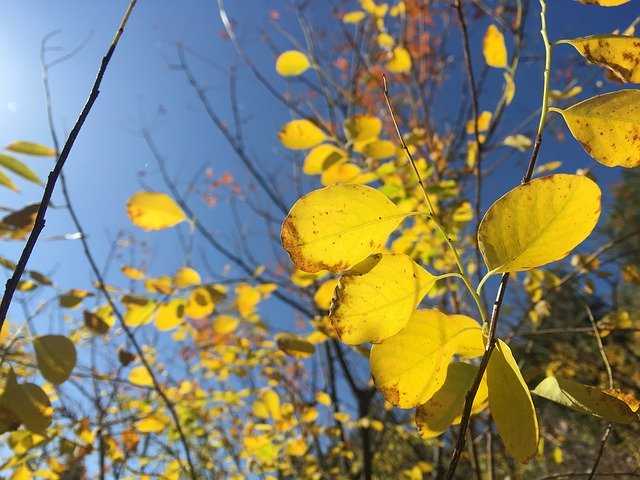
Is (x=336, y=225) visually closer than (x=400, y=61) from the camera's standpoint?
Yes

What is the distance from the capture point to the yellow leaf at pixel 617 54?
0.40 metres

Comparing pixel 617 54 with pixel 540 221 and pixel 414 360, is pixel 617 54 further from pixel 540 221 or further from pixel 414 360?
pixel 414 360

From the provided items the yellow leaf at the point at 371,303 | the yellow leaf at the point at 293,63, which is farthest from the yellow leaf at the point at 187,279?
the yellow leaf at the point at 371,303

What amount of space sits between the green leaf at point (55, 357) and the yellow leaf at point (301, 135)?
48 centimetres

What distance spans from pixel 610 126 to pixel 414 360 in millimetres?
248

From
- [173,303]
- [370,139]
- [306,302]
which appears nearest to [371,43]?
[306,302]

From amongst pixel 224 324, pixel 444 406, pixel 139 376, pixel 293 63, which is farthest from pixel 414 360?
pixel 139 376

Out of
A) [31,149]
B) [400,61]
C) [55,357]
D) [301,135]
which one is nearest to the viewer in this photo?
[55,357]

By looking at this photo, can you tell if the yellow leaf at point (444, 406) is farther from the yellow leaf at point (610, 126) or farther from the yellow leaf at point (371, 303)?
the yellow leaf at point (610, 126)

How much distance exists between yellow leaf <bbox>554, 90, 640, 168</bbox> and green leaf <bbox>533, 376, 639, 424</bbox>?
18 cm

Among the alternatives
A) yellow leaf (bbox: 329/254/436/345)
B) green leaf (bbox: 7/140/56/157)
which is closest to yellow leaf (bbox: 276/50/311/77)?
green leaf (bbox: 7/140/56/157)

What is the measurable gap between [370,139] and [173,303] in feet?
1.76

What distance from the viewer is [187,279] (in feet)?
3.17

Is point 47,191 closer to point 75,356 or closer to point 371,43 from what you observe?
point 75,356
